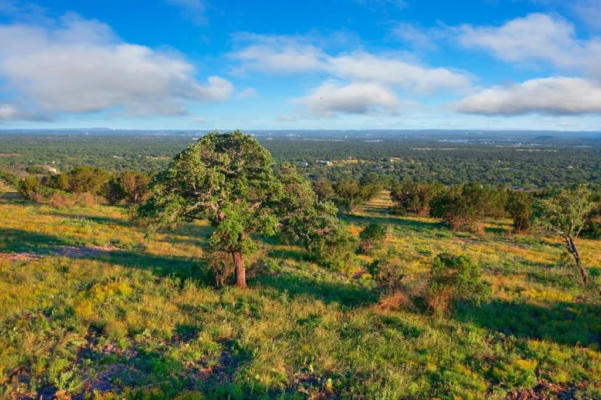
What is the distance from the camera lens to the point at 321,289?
42.9 ft

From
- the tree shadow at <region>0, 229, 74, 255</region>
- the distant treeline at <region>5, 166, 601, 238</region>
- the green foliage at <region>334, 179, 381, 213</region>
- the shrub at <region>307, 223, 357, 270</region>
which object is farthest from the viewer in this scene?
the green foliage at <region>334, 179, 381, 213</region>

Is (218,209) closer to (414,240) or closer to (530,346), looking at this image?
(530,346)

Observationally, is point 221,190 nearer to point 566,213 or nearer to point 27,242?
point 27,242

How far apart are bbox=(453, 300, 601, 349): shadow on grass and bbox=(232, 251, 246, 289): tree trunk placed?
24.1ft

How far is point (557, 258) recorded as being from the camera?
21.6 metres

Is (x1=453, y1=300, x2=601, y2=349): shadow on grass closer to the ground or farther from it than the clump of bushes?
closer to the ground

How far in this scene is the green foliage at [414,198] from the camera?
4112cm

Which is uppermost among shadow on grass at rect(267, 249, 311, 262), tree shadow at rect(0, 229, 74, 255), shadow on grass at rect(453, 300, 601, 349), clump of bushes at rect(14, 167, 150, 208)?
clump of bushes at rect(14, 167, 150, 208)

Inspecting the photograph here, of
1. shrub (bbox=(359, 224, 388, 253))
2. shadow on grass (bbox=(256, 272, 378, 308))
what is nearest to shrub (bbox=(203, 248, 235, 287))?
shadow on grass (bbox=(256, 272, 378, 308))

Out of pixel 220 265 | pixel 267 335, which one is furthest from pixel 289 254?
pixel 267 335

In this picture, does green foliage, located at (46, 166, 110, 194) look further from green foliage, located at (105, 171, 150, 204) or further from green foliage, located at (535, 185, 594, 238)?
green foliage, located at (535, 185, 594, 238)

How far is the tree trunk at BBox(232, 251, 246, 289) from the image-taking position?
40.8ft

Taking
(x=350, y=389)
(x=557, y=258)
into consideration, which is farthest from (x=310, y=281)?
(x=557, y=258)

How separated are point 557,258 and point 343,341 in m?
20.2
